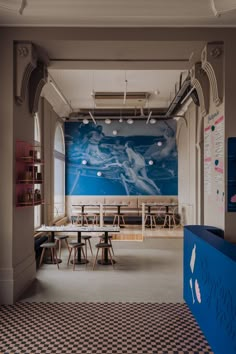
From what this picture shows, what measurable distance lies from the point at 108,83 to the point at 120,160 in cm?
463

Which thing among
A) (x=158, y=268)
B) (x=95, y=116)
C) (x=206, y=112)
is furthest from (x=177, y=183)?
(x=206, y=112)

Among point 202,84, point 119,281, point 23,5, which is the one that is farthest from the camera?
point 119,281

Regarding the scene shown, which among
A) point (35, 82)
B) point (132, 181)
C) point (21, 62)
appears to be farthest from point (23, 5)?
point (132, 181)

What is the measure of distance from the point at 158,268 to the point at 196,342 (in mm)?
3081

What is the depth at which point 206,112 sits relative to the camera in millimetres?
5113

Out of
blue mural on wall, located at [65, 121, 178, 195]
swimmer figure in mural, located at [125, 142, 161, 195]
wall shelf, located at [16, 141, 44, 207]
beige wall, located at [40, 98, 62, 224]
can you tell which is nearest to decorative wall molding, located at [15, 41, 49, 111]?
wall shelf, located at [16, 141, 44, 207]

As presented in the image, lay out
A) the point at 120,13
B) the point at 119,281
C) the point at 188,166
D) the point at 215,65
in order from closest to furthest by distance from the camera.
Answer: the point at 120,13 < the point at 215,65 < the point at 119,281 < the point at 188,166

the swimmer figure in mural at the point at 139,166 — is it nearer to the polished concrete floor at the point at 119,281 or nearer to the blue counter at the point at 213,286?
the polished concrete floor at the point at 119,281

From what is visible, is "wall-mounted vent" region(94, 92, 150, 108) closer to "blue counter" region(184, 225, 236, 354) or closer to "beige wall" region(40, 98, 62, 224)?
"beige wall" region(40, 98, 62, 224)

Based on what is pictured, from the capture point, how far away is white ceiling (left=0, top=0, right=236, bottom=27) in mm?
4094

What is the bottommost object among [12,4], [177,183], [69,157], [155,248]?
[155,248]

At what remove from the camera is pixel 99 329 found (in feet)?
12.5

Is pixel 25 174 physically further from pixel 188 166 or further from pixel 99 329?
pixel 188 166

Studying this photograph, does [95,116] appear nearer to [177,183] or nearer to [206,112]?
[177,183]
